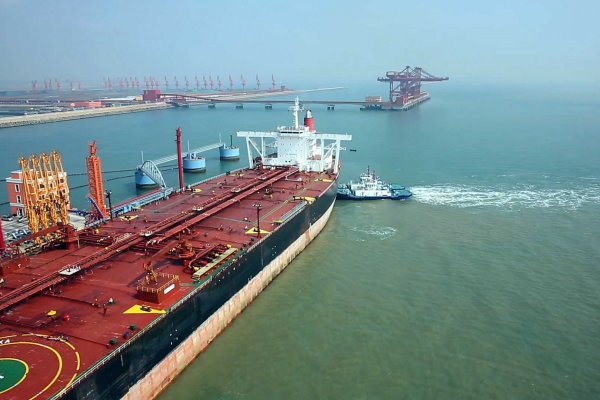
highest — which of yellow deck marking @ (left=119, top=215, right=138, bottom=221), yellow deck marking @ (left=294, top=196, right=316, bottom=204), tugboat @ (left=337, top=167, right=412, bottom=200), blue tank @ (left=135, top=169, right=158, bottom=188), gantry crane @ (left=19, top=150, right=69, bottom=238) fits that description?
gantry crane @ (left=19, top=150, right=69, bottom=238)

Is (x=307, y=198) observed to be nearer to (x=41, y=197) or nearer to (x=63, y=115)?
(x=41, y=197)

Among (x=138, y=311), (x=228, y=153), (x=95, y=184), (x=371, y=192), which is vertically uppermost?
(x=95, y=184)

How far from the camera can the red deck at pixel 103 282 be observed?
14859 mm

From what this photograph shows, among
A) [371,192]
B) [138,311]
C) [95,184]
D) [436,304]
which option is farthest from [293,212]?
[371,192]

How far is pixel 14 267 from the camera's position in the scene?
70.2ft

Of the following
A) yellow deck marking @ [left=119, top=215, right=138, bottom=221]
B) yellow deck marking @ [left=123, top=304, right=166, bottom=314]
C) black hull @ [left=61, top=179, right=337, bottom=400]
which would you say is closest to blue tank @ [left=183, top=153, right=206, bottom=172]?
yellow deck marking @ [left=119, top=215, right=138, bottom=221]

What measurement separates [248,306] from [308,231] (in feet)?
33.9

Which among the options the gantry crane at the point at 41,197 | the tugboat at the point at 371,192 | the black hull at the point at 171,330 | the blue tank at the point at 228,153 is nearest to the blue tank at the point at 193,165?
the blue tank at the point at 228,153

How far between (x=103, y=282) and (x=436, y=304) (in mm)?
17282

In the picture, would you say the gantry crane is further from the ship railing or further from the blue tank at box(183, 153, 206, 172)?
the blue tank at box(183, 153, 206, 172)

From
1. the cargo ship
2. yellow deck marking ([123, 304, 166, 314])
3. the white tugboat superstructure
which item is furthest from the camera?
the white tugboat superstructure

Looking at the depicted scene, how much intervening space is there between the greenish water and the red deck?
147 inches

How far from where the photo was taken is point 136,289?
64.7 ft

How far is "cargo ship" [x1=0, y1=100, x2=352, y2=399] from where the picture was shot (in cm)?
1485
